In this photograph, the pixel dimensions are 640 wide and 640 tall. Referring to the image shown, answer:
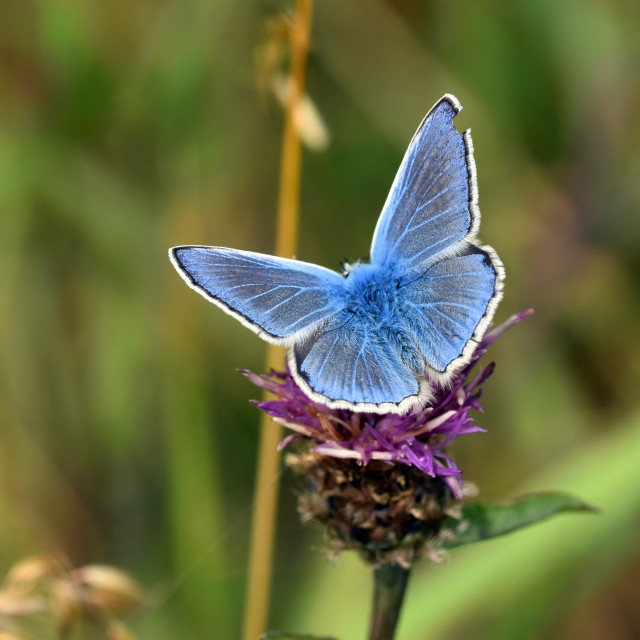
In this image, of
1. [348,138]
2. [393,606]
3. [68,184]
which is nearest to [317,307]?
[393,606]

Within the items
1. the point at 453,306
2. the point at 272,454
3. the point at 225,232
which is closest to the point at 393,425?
the point at 453,306

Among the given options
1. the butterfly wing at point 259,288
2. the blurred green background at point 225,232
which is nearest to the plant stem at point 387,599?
the butterfly wing at point 259,288

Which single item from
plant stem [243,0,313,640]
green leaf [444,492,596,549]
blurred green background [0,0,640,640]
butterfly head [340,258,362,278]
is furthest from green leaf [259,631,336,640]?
blurred green background [0,0,640,640]

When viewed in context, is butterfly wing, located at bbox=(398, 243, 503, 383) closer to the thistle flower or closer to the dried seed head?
the thistle flower

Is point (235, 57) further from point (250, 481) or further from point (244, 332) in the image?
point (250, 481)

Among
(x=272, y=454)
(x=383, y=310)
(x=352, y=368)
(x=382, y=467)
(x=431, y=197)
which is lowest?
(x=272, y=454)

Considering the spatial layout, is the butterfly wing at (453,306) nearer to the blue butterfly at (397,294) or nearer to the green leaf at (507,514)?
the blue butterfly at (397,294)

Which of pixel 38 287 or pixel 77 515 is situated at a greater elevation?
pixel 38 287

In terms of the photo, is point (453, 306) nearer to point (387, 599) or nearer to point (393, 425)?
point (393, 425)
